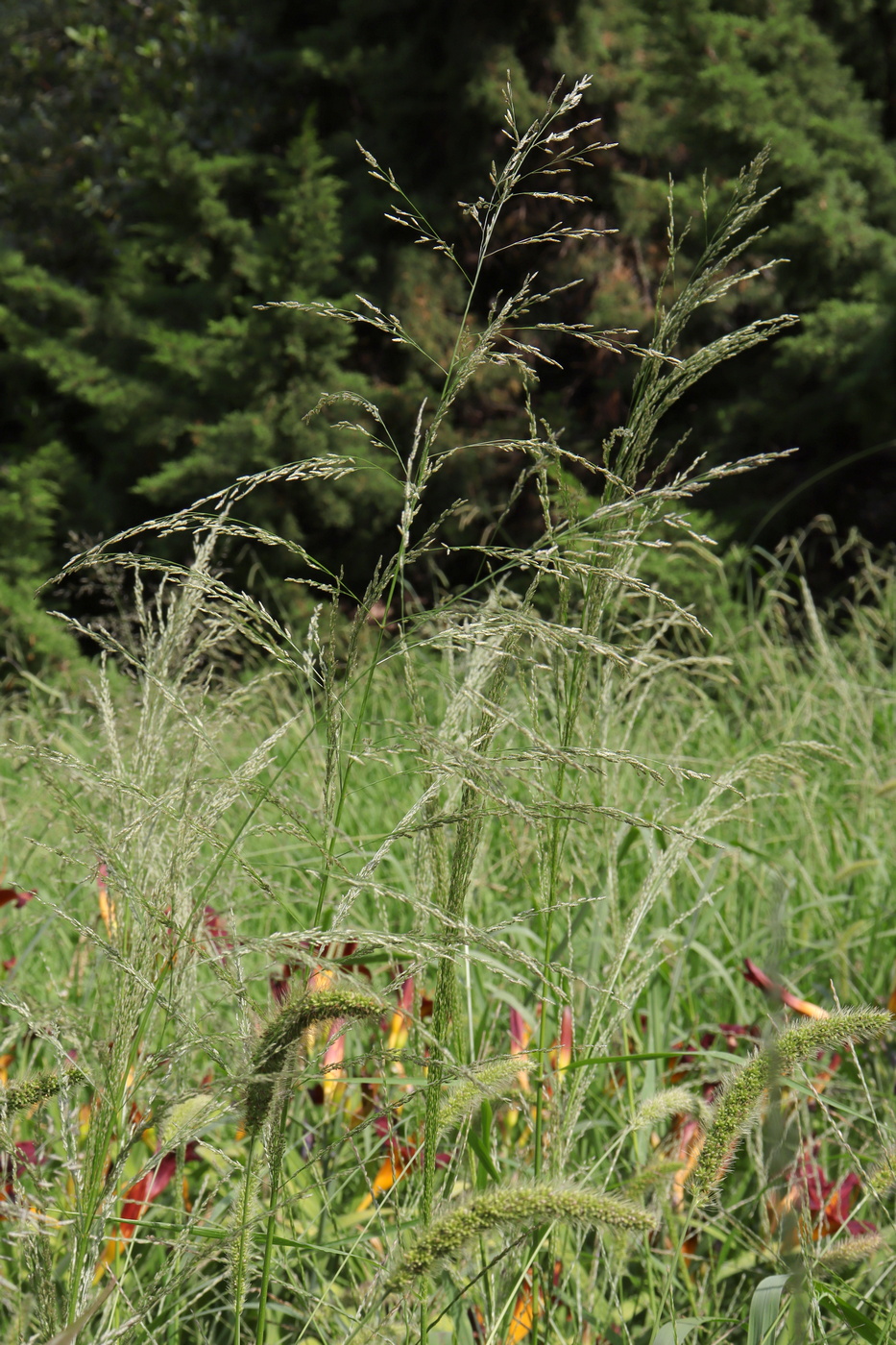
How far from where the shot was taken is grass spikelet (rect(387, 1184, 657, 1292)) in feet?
1.79

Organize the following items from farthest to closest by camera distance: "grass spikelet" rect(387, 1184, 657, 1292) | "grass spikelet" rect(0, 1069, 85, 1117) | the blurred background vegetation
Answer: the blurred background vegetation < "grass spikelet" rect(0, 1069, 85, 1117) < "grass spikelet" rect(387, 1184, 657, 1292)

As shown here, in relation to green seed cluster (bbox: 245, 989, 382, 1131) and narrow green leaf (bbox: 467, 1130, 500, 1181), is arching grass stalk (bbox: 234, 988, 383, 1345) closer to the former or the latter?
green seed cluster (bbox: 245, 989, 382, 1131)

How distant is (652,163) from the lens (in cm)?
732

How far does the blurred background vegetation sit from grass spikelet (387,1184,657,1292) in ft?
19.0

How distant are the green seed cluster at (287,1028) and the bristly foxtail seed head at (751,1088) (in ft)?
0.95

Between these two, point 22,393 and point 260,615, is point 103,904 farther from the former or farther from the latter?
point 22,393

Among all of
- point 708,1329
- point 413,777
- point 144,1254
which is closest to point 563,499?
point 708,1329

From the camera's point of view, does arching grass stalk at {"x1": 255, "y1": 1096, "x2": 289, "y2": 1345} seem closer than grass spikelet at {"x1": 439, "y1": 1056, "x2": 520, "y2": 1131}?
Yes

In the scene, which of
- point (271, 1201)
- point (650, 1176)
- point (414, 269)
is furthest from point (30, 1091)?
point (414, 269)

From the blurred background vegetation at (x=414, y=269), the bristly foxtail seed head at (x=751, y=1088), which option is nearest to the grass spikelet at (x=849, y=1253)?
the bristly foxtail seed head at (x=751, y=1088)

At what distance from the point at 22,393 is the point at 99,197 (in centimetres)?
176

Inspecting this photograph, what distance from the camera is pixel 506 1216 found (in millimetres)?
553

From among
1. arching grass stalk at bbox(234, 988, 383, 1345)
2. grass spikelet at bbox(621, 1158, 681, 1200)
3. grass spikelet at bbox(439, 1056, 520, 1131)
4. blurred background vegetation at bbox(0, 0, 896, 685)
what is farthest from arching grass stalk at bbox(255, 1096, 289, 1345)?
blurred background vegetation at bbox(0, 0, 896, 685)

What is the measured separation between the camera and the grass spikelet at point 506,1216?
1.79 feet
